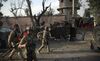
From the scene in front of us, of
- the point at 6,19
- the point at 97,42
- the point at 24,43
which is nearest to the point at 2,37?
the point at 97,42

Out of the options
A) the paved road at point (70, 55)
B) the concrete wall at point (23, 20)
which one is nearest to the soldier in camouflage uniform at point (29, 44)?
the paved road at point (70, 55)

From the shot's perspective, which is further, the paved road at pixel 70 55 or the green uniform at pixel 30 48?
the paved road at pixel 70 55

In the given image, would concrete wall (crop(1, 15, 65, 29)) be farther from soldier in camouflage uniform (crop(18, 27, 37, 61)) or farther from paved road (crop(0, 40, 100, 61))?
soldier in camouflage uniform (crop(18, 27, 37, 61))

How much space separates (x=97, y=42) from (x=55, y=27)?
17.5 m

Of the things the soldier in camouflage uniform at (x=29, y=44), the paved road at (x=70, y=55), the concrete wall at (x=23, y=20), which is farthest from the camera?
the concrete wall at (x=23, y=20)

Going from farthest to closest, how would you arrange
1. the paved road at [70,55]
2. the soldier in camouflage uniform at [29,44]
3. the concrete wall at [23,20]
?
the concrete wall at [23,20], the paved road at [70,55], the soldier in camouflage uniform at [29,44]

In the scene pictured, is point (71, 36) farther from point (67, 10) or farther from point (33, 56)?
point (67, 10)

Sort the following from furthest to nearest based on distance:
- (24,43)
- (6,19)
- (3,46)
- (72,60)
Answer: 1. (6,19)
2. (3,46)
3. (72,60)
4. (24,43)

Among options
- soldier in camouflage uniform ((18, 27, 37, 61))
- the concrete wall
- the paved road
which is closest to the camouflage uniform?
soldier in camouflage uniform ((18, 27, 37, 61))

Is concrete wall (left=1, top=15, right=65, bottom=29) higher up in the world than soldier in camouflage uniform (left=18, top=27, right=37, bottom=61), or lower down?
lower down

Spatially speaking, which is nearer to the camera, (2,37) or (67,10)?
(2,37)

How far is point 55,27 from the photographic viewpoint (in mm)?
36375

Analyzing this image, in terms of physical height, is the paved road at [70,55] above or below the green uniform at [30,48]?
below

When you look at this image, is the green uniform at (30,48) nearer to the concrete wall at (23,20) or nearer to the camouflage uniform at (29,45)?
the camouflage uniform at (29,45)
